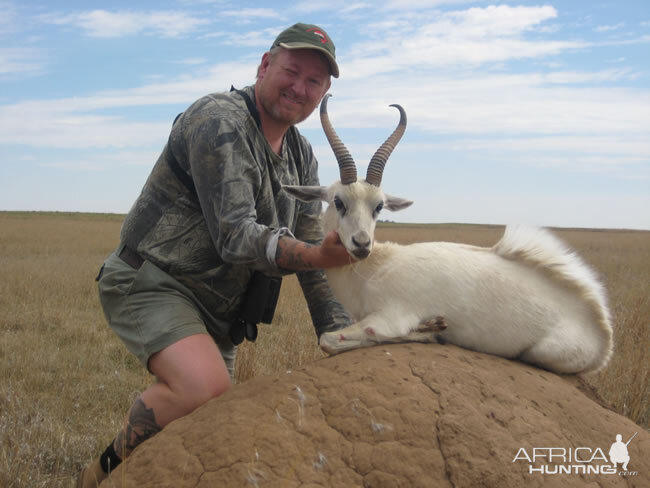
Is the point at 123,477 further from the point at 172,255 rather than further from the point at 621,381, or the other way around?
the point at 621,381

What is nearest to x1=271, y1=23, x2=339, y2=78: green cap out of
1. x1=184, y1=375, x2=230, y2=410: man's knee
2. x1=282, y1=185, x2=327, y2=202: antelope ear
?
x1=282, y1=185, x2=327, y2=202: antelope ear

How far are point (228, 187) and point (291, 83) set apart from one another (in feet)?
3.62

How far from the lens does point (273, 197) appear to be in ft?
16.3

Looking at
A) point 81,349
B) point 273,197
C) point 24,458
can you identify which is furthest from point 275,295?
point 81,349

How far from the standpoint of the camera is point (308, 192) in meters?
4.67

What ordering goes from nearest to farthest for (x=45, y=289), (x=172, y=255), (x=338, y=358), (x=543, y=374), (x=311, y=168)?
1. (x=338, y=358)
2. (x=543, y=374)
3. (x=172, y=255)
4. (x=311, y=168)
5. (x=45, y=289)

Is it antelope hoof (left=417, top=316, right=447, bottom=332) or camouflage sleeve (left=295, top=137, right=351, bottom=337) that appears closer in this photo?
antelope hoof (left=417, top=316, right=447, bottom=332)

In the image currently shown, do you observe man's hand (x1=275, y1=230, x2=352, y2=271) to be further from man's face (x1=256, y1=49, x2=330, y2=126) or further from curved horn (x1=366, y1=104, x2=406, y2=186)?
man's face (x1=256, y1=49, x2=330, y2=126)

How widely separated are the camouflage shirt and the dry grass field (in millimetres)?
1807

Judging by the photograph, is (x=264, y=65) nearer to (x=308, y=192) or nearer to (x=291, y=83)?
(x=291, y=83)

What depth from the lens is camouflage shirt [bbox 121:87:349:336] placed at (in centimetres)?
406

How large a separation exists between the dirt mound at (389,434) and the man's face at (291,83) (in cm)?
210

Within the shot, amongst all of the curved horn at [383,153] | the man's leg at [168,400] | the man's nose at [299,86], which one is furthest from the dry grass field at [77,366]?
the man's nose at [299,86]

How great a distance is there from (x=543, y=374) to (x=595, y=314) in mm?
609
